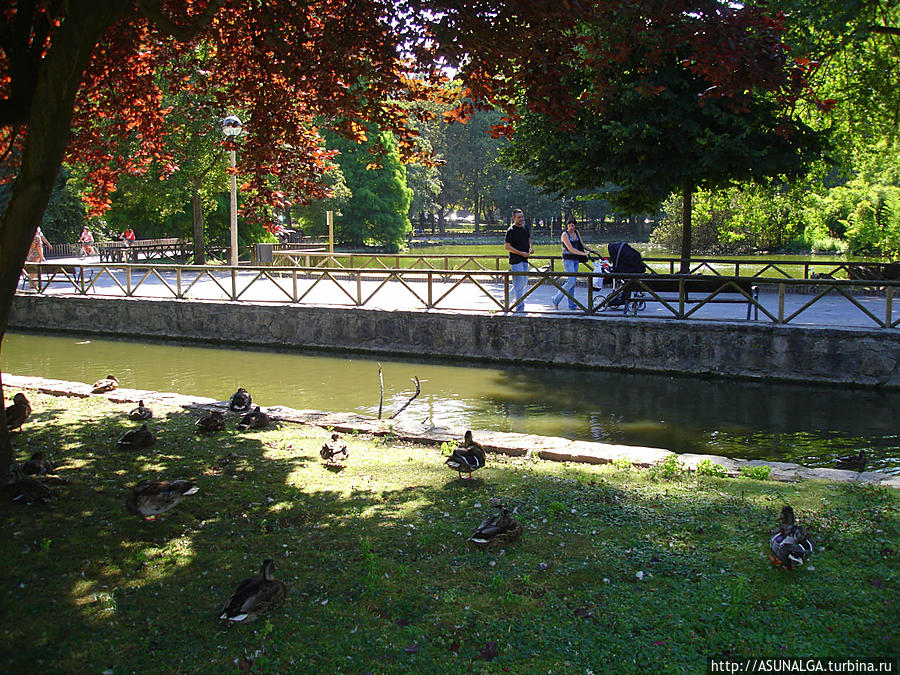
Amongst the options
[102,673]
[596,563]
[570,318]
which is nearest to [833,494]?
[596,563]

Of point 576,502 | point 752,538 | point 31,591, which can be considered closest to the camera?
point 31,591

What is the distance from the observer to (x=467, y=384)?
12.7 m

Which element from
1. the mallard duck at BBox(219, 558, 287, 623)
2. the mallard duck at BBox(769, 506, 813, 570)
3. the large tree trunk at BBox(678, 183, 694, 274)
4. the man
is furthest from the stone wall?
the mallard duck at BBox(219, 558, 287, 623)

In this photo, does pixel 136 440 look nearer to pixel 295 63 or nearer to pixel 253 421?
pixel 253 421

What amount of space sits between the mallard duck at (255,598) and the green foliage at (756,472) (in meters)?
4.20

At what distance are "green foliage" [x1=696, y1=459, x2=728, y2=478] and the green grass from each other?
0.27m

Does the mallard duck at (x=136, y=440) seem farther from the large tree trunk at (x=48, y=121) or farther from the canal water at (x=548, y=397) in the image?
the canal water at (x=548, y=397)

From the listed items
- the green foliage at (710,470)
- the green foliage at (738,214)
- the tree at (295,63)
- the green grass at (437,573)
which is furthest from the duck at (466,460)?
the green foliage at (738,214)

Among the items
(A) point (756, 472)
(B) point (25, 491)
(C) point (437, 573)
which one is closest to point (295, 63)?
(B) point (25, 491)

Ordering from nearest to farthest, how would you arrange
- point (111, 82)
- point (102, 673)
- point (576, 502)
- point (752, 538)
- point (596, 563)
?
point (102, 673) → point (596, 563) → point (752, 538) → point (576, 502) → point (111, 82)

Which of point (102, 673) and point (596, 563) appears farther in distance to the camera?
point (596, 563)

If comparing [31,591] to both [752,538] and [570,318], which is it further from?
[570,318]

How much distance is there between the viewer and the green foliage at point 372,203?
134ft

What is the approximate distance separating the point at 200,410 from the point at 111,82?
145 inches
